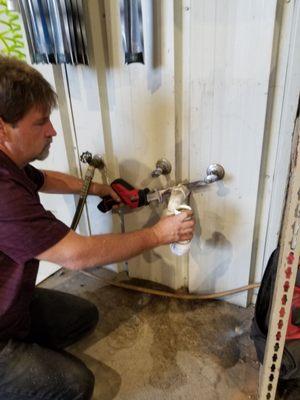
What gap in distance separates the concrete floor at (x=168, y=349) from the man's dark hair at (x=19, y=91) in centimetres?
97

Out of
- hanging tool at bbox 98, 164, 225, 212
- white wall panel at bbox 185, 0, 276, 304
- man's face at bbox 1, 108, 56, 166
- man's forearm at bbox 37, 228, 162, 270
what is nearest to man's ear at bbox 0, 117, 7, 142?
man's face at bbox 1, 108, 56, 166

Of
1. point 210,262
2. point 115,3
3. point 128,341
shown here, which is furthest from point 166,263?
point 115,3

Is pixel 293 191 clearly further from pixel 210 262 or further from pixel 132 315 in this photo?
pixel 132 315

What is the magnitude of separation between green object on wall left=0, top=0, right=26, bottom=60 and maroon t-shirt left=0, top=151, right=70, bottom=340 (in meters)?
0.68

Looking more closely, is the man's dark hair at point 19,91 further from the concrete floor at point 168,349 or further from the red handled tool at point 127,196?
the concrete floor at point 168,349

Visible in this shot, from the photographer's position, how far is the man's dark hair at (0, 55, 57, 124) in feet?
2.67

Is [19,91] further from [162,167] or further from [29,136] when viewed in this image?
[162,167]

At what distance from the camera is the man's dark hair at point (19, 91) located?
0.81 meters

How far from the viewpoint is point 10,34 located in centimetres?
128

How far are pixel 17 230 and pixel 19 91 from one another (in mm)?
354

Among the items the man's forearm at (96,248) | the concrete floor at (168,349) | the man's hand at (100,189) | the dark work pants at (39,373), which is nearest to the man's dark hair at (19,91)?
the man's forearm at (96,248)

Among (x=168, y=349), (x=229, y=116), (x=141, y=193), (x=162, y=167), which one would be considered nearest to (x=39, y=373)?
(x=168, y=349)

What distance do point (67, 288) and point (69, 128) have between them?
80 centimetres

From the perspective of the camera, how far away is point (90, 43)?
1155 mm
